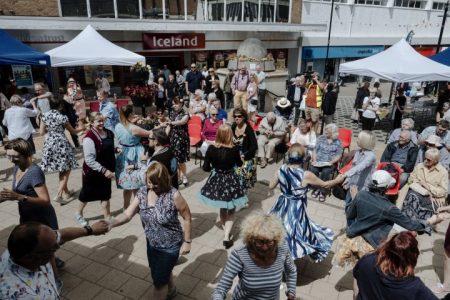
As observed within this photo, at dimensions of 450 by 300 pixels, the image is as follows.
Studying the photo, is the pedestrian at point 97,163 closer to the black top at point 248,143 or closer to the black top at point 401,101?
the black top at point 248,143

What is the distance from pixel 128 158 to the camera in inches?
205

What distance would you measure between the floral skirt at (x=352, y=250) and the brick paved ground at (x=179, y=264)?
0.57m

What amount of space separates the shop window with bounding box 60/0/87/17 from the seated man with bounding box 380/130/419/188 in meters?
14.4

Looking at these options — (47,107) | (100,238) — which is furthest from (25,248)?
(47,107)

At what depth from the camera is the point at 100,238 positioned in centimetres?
518

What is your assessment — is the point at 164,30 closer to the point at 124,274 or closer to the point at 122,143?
the point at 122,143

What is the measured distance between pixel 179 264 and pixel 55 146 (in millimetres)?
3092

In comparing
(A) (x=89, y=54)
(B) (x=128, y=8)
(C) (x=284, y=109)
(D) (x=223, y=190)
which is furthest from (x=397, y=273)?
(B) (x=128, y=8)

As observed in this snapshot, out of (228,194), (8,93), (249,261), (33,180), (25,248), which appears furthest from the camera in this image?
(8,93)

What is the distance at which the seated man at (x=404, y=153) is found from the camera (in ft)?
20.1

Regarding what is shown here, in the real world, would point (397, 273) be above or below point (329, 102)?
above

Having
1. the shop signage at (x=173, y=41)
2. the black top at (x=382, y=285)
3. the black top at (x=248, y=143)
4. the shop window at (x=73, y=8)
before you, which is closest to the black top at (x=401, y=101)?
the black top at (x=248, y=143)

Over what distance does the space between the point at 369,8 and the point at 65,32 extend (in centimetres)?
2154

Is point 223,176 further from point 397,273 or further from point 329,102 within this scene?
point 329,102
